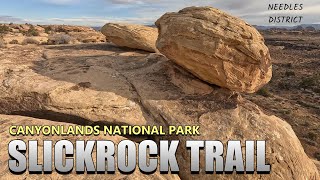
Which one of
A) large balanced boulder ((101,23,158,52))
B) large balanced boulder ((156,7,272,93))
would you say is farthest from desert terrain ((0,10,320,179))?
large balanced boulder ((101,23,158,52))

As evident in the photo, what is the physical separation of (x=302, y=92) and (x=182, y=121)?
61.3 ft

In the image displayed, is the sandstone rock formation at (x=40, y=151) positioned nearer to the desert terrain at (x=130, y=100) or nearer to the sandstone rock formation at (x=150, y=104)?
the desert terrain at (x=130, y=100)

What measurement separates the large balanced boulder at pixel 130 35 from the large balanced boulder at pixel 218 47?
3.02 m

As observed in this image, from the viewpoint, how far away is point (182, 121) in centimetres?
709

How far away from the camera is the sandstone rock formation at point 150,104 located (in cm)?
696

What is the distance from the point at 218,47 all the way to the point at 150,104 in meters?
Answer: 2.03

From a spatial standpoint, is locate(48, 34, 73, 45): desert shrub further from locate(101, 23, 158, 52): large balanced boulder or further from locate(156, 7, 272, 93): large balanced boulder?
locate(156, 7, 272, 93): large balanced boulder

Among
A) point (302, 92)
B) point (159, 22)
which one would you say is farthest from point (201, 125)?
point (302, 92)

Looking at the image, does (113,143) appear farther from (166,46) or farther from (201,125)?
(166,46)

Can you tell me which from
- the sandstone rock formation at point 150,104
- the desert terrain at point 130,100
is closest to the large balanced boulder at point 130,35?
the desert terrain at point 130,100

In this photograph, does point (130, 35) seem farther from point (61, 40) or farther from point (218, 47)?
point (61, 40)

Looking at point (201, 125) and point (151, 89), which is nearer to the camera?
point (201, 125)

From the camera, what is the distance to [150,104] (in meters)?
7.47

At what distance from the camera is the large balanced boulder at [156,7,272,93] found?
715 centimetres
